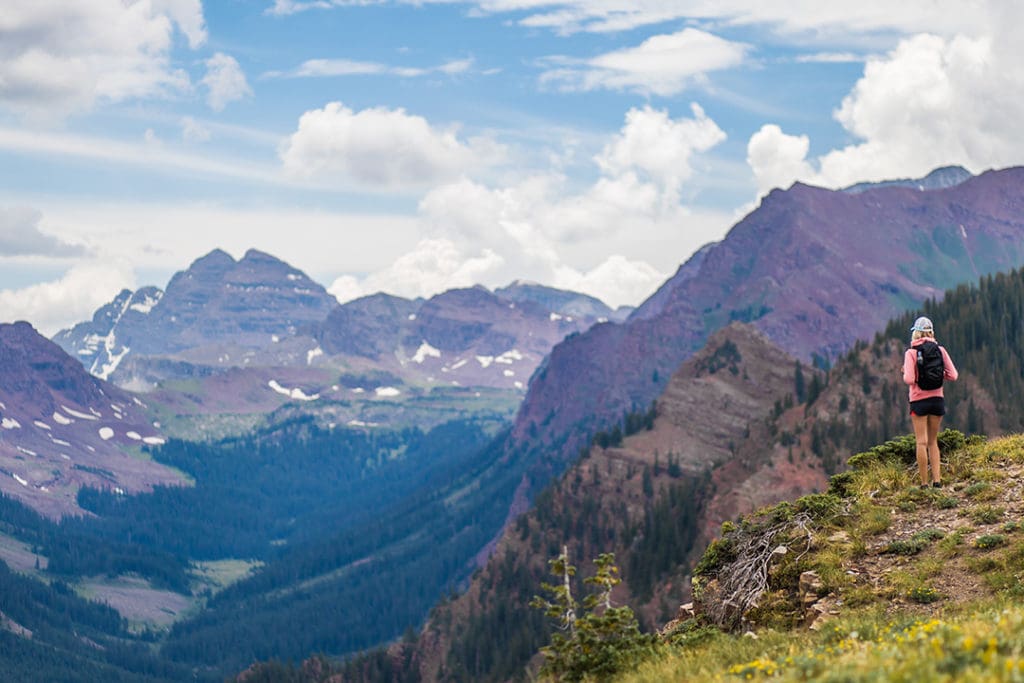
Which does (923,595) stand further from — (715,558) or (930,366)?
(715,558)

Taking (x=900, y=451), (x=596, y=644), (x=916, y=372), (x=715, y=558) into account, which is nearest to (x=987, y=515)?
(x=916, y=372)

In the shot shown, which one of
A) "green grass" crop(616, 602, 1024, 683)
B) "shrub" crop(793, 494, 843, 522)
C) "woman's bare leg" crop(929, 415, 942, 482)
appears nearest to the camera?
"green grass" crop(616, 602, 1024, 683)

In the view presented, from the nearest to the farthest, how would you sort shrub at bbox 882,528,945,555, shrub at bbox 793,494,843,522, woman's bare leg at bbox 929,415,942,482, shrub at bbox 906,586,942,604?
shrub at bbox 906,586,942,604 < shrub at bbox 882,528,945,555 < woman's bare leg at bbox 929,415,942,482 < shrub at bbox 793,494,843,522

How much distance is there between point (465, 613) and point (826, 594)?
17931 centimetres

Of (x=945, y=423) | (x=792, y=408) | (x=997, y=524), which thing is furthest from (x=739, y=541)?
(x=792, y=408)

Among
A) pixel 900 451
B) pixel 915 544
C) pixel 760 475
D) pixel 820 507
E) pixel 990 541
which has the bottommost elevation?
pixel 760 475

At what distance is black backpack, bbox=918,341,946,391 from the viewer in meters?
25.9

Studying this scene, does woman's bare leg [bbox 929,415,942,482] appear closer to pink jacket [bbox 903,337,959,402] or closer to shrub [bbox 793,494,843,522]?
pink jacket [bbox 903,337,959,402]

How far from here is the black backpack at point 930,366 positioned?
25906 millimetres

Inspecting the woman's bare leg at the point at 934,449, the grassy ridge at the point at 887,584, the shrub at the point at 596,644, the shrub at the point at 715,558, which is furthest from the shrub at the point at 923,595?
the shrub at the point at 715,558

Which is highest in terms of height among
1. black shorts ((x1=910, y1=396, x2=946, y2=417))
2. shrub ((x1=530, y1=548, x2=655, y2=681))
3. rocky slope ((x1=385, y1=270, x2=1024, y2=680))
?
black shorts ((x1=910, y1=396, x2=946, y2=417))

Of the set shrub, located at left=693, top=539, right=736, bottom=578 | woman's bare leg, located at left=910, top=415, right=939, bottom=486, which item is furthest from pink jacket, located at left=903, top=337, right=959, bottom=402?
shrub, located at left=693, top=539, right=736, bottom=578

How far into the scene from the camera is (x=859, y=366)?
7200 inches

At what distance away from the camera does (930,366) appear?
1021 inches
